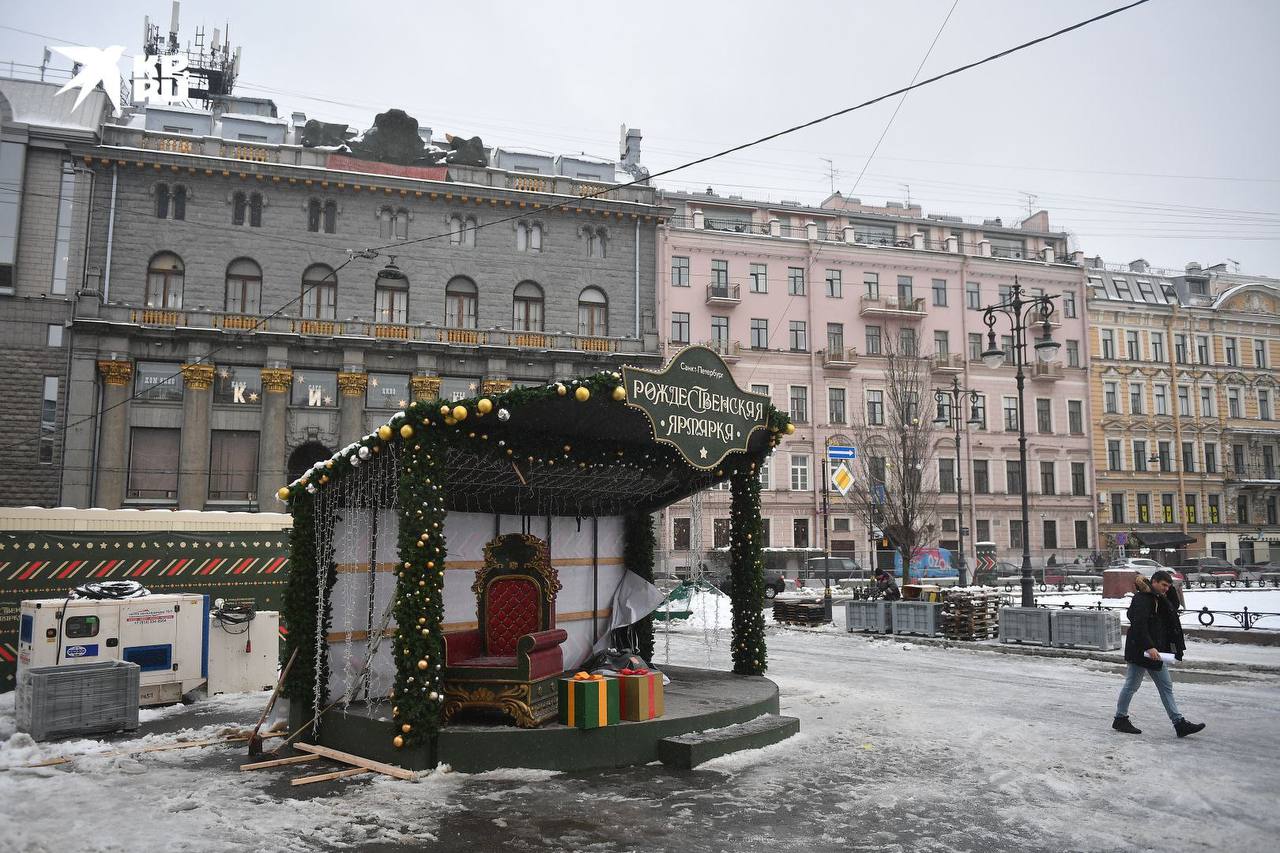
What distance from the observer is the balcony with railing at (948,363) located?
50188 mm

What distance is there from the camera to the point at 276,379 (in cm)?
3638

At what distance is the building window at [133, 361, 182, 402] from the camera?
35.4 m

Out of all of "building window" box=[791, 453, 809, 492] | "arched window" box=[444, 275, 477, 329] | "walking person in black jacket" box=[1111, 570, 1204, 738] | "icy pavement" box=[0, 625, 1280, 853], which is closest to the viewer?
"icy pavement" box=[0, 625, 1280, 853]

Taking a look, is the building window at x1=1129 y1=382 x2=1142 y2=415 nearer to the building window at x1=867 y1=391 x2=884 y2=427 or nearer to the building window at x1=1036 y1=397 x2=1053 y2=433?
the building window at x1=1036 y1=397 x2=1053 y2=433

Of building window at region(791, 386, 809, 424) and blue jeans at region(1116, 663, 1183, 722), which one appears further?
building window at region(791, 386, 809, 424)

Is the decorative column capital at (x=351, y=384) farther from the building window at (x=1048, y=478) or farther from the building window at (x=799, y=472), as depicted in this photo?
the building window at (x=1048, y=478)

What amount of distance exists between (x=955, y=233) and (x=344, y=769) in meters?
52.6

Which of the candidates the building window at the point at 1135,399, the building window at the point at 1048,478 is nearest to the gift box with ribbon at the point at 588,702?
the building window at the point at 1048,478

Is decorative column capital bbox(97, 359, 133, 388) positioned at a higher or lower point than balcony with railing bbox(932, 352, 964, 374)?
lower

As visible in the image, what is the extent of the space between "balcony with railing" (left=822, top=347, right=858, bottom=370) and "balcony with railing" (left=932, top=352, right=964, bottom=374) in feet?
16.1

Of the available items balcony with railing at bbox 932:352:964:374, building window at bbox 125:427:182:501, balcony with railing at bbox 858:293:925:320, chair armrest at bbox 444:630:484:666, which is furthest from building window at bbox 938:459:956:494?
chair armrest at bbox 444:630:484:666

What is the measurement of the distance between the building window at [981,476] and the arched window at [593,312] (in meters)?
23.7

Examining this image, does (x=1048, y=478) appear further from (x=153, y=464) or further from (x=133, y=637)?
(x=133, y=637)

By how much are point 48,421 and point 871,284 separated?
40392 mm
